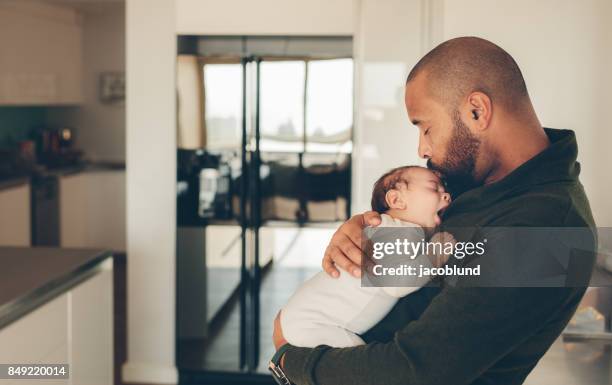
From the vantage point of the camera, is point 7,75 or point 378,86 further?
point 7,75

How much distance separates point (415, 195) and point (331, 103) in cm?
203

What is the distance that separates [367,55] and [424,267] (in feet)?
2.33

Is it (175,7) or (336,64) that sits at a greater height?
(175,7)

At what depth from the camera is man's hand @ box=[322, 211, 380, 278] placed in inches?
40.3

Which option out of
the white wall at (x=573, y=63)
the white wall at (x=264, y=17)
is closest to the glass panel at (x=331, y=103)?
the white wall at (x=264, y=17)

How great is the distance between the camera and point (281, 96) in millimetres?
3107

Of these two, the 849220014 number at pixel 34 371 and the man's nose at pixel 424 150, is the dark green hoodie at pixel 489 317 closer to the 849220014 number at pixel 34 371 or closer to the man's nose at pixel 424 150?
the man's nose at pixel 424 150

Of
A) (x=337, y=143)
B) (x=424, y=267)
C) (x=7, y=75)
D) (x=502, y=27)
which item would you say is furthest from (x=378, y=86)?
(x=7, y=75)

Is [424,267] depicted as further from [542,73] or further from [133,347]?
[133,347]

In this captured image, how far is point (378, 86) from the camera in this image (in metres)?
1.59

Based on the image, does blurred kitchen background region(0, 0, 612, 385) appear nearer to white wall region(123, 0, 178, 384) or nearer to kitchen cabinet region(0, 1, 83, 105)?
white wall region(123, 0, 178, 384)

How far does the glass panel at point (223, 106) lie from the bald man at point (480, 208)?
2211 mm

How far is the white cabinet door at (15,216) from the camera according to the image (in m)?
4.68

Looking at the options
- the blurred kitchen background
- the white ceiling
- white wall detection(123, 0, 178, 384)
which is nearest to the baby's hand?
the blurred kitchen background
